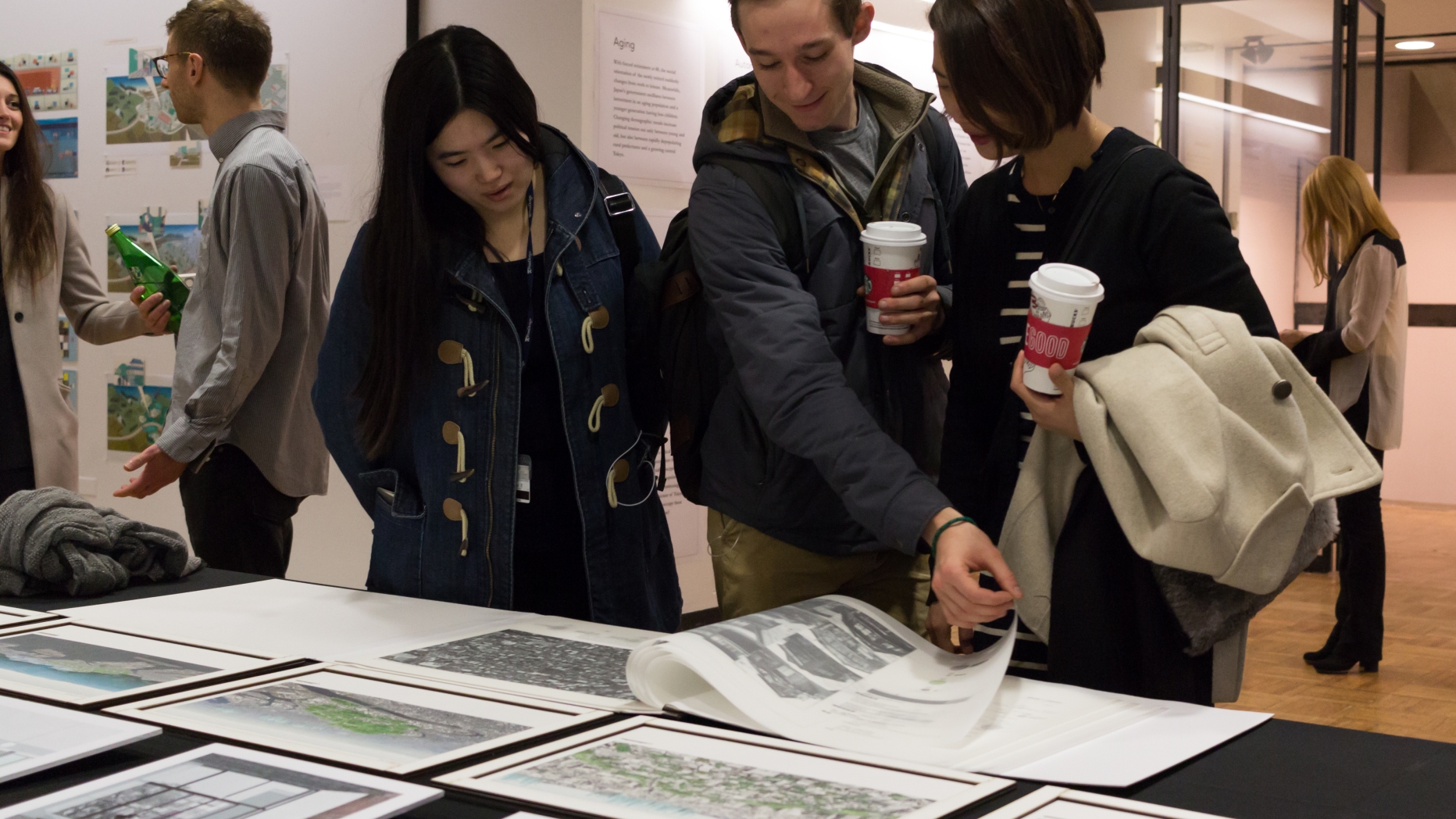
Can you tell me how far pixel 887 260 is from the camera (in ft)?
5.27

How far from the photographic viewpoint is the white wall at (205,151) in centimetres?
421

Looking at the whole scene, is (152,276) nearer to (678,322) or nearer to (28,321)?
(28,321)

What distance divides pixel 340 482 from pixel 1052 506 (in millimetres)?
3246

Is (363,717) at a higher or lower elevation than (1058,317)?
lower

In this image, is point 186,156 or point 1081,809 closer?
point 1081,809

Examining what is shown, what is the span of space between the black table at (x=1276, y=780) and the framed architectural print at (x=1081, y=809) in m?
0.02

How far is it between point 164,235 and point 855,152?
11.8 ft

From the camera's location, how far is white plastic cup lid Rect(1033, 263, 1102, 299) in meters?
1.29

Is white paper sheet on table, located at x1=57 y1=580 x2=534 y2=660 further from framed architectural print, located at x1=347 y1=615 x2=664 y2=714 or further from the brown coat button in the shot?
the brown coat button

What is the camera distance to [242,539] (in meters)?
2.75

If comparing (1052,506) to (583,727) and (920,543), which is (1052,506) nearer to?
(920,543)

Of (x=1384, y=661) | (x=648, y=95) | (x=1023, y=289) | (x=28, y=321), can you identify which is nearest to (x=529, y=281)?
(x=1023, y=289)

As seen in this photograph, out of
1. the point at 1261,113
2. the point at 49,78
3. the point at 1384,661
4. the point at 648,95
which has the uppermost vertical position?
the point at 1261,113

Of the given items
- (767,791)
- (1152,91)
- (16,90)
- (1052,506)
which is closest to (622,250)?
(1052,506)
